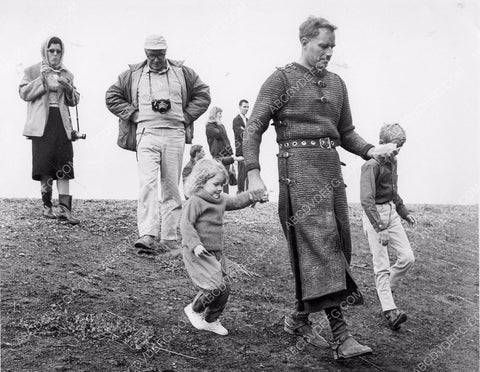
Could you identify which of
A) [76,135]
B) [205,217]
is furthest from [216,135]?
[205,217]

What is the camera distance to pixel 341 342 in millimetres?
5004

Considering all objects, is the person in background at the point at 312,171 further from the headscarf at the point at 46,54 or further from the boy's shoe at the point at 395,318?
the headscarf at the point at 46,54

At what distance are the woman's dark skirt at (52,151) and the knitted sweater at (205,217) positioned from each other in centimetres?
388

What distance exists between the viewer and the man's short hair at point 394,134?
21.6ft

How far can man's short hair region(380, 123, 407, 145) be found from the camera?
659cm

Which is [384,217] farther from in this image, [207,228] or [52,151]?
[52,151]

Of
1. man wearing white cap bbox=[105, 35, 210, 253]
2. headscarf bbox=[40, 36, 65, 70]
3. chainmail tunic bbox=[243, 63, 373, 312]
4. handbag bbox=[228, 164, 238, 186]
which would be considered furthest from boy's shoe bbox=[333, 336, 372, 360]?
handbag bbox=[228, 164, 238, 186]

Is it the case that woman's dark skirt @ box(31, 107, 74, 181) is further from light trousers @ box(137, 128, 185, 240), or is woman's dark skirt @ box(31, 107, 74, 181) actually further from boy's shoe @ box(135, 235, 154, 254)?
boy's shoe @ box(135, 235, 154, 254)

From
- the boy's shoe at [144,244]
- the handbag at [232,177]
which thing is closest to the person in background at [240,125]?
the handbag at [232,177]

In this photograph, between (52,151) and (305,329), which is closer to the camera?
(305,329)

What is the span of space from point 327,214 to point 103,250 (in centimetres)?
339

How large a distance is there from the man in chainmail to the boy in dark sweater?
1.31 m

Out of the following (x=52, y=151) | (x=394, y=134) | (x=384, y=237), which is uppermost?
(x=394, y=134)

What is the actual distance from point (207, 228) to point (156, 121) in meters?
2.63
